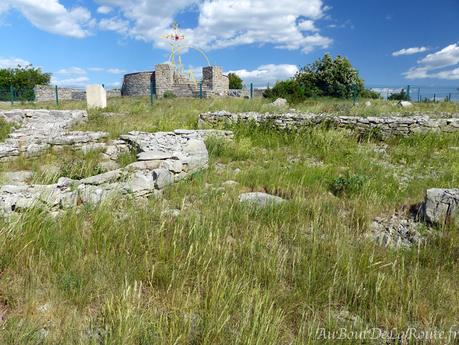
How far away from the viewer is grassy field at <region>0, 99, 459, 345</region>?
6.24ft

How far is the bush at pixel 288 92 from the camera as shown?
20.3 metres

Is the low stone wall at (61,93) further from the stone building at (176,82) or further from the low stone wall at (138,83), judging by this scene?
the stone building at (176,82)

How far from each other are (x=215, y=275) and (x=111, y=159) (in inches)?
219

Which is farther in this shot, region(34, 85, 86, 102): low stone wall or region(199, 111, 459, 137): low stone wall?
region(34, 85, 86, 102): low stone wall

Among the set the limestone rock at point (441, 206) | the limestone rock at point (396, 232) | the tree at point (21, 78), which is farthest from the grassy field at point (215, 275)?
the tree at point (21, 78)

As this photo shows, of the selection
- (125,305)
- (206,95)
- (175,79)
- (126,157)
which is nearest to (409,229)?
(125,305)

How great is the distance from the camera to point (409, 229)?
358 centimetres

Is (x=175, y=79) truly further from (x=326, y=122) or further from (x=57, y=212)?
(x=57, y=212)

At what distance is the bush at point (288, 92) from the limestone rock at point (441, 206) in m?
16.4

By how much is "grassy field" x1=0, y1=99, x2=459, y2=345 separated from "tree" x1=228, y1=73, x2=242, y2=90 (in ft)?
138

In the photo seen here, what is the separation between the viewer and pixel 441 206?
141 inches

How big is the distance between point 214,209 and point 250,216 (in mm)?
427

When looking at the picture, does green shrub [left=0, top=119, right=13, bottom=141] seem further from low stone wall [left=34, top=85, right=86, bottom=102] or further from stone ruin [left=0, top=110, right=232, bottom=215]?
low stone wall [left=34, top=85, right=86, bottom=102]

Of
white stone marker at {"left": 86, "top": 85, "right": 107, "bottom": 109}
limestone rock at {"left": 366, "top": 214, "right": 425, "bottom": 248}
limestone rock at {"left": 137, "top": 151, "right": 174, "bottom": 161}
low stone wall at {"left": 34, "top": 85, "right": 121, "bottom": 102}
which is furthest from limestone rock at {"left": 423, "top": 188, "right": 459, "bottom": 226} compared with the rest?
low stone wall at {"left": 34, "top": 85, "right": 121, "bottom": 102}
